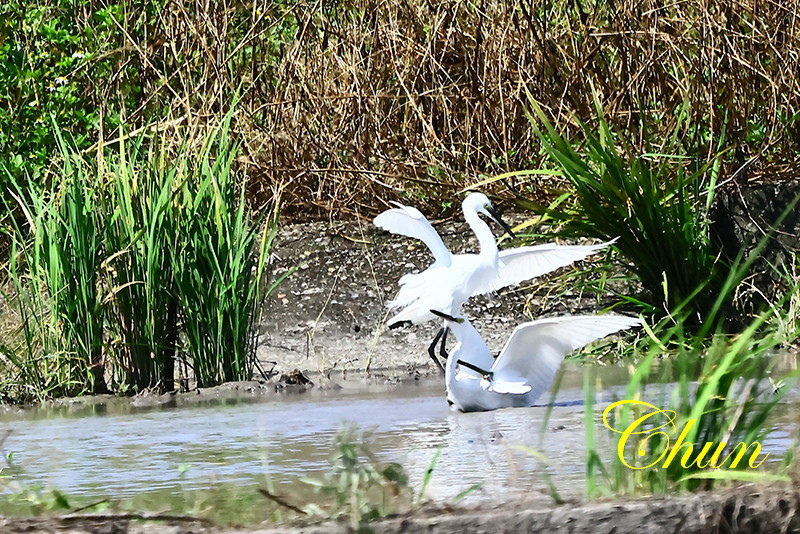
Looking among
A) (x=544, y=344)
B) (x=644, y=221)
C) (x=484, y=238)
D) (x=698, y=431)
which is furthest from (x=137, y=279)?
(x=698, y=431)

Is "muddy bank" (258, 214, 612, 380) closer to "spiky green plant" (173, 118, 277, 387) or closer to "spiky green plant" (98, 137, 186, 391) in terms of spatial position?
"spiky green plant" (173, 118, 277, 387)

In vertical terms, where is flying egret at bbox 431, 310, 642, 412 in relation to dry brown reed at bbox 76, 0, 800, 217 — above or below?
below

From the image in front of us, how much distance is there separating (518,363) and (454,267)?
60cm

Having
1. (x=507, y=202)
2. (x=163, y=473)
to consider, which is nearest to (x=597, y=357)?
(x=507, y=202)

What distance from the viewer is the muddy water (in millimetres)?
3896

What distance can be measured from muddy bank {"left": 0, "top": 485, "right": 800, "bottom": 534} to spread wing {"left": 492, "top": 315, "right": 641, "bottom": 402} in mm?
2644

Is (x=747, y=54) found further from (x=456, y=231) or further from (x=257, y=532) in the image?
(x=257, y=532)

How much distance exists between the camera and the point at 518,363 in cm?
589

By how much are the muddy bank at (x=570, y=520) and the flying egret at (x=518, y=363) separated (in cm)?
276

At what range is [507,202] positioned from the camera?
9086mm

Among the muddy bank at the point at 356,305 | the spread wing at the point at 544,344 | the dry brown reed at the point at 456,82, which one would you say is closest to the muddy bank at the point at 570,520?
the spread wing at the point at 544,344

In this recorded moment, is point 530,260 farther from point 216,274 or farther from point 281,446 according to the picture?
point 281,446

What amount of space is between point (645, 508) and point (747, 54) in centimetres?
658

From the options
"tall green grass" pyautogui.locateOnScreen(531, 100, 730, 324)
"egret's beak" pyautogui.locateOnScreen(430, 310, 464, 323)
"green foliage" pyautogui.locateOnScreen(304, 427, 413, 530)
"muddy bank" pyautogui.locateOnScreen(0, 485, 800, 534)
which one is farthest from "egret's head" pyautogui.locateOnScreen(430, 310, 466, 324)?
"muddy bank" pyautogui.locateOnScreen(0, 485, 800, 534)
